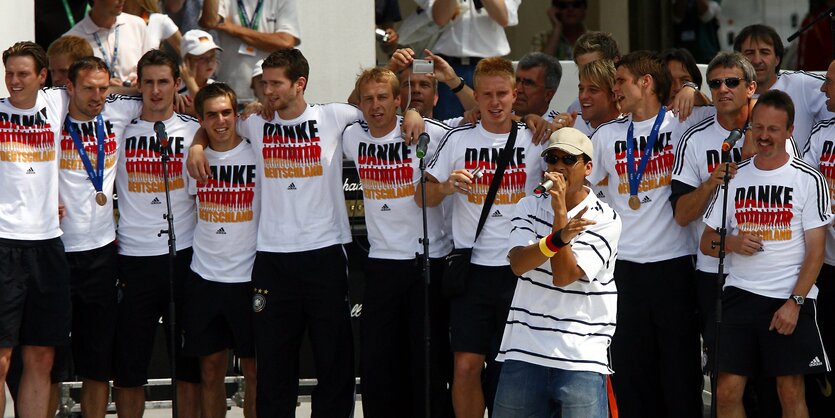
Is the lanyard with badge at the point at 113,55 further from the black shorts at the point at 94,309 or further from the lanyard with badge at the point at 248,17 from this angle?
the black shorts at the point at 94,309

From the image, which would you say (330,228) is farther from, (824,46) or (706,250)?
(824,46)

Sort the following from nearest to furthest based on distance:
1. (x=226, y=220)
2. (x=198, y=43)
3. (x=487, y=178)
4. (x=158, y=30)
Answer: (x=487, y=178), (x=226, y=220), (x=198, y=43), (x=158, y=30)

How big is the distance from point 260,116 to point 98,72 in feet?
3.39

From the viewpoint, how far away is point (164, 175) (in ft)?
28.6

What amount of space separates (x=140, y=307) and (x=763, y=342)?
12.5 ft

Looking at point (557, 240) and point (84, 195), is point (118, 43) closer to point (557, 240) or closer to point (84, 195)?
point (84, 195)

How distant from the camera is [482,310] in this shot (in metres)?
8.41

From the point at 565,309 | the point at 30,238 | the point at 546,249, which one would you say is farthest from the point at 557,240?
the point at 30,238

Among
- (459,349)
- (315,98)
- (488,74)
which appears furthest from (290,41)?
(459,349)

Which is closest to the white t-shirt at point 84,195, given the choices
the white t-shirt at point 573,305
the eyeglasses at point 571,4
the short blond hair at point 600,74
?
the short blond hair at point 600,74

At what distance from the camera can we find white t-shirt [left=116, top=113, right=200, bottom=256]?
8953mm

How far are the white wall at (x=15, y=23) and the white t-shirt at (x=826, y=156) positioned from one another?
6107 mm

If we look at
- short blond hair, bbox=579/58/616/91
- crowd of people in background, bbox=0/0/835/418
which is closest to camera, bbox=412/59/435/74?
crowd of people in background, bbox=0/0/835/418

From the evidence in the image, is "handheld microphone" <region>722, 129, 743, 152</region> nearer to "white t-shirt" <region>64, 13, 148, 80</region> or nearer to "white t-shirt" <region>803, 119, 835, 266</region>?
"white t-shirt" <region>803, 119, 835, 266</region>
